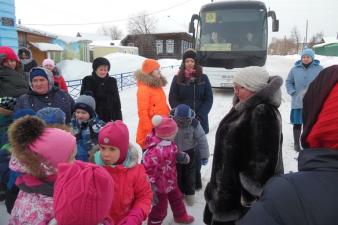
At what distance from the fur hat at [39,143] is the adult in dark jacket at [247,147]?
106 cm

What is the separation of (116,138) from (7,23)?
766 cm

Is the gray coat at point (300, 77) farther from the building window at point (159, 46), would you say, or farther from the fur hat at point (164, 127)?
the building window at point (159, 46)

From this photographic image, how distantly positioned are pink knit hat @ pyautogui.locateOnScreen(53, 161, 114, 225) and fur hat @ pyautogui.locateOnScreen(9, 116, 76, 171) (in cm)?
39

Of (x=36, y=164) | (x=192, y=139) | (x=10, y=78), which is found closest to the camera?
(x=36, y=164)

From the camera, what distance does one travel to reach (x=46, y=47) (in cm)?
2170

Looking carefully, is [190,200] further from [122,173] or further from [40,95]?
[40,95]

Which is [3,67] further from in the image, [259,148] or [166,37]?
[166,37]

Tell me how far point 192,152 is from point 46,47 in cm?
2078

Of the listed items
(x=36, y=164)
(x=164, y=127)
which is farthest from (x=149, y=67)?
(x=36, y=164)

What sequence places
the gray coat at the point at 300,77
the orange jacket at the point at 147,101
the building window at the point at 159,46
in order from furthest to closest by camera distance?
the building window at the point at 159,46 < the gray coat at the point at 300,77 < the orange jacket at the point at 147,101

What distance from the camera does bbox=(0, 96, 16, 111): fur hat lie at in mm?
3448

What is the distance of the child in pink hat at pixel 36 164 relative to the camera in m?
1.74

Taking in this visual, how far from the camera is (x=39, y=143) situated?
1835 millimetres

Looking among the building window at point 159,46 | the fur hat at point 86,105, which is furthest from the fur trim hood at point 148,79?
the building window at point 159,46
